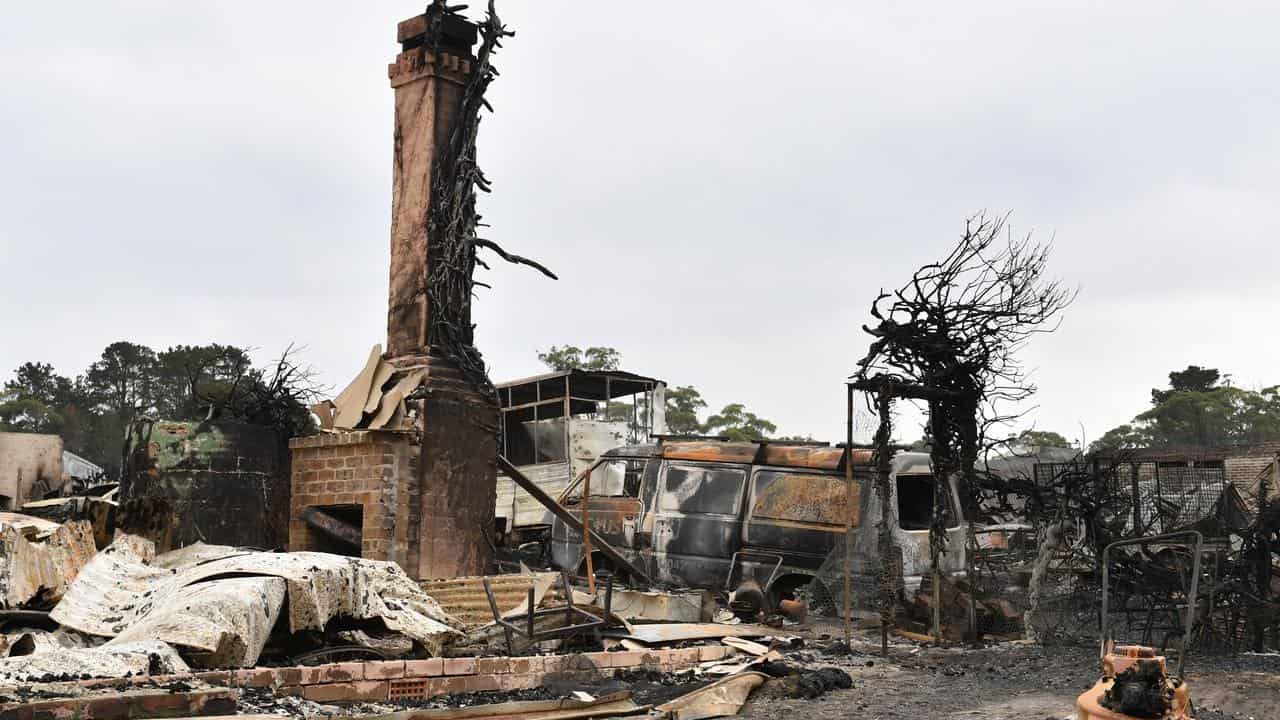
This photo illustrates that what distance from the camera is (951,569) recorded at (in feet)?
45.3

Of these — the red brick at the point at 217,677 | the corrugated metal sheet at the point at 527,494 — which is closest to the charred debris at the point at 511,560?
the red brick at the point at 217,677

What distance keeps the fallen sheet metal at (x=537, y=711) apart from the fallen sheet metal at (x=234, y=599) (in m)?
1.92

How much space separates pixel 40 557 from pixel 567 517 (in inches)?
235

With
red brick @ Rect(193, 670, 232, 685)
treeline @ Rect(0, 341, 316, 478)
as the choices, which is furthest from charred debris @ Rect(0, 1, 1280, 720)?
treeline @ Rect(0, 341, 316, 478)

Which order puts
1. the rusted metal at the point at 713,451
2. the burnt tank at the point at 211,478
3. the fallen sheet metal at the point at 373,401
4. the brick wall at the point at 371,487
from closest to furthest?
1. the brick wall at the point at 371,487
2. the fallen sheet metal at the point at 373,401
3. the burnt tank at the point at 211,478
4. the rusted metal at the point at 713,451

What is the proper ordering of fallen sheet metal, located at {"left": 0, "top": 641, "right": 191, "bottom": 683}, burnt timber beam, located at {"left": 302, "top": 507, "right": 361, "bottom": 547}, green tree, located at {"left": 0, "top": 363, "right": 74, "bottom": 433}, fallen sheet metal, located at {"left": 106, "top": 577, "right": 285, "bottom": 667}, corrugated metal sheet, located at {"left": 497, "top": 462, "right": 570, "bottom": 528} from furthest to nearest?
1. green tree, located at {"left": 0, "top": 363, "right": 74, "bottom": 433}
2. corrugated metal sheet, located at {"left": 497, "top": 462, "right": 570, "bottom": 528}
3. burnt timber beam, located at {"left": 302, "top": 507, "right": 361, "bottom": 547}
4. fallen sheet metal, located at {"left": 106, "top": 577, "right": 285, "bottom": 667}
5. fallen sheet metal, located at {"left": 0, "top": 641, "right": 191, "bottom": 683}

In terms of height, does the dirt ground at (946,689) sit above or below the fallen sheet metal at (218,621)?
below

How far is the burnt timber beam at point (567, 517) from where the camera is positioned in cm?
1317

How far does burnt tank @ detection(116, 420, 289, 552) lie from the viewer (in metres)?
12.9

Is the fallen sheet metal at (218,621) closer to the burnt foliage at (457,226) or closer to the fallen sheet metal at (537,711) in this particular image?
the fallen sheet metal at (537,711)

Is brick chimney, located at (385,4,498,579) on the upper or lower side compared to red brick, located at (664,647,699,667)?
upper

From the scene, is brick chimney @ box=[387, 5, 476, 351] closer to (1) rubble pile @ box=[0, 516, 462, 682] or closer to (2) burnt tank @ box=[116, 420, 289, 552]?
(2) burnt tank @ box=[116, 420, 289, 552]

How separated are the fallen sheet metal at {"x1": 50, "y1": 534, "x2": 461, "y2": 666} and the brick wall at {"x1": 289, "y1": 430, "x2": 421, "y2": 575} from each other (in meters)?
1.47

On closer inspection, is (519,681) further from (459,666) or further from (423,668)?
(423,668)
